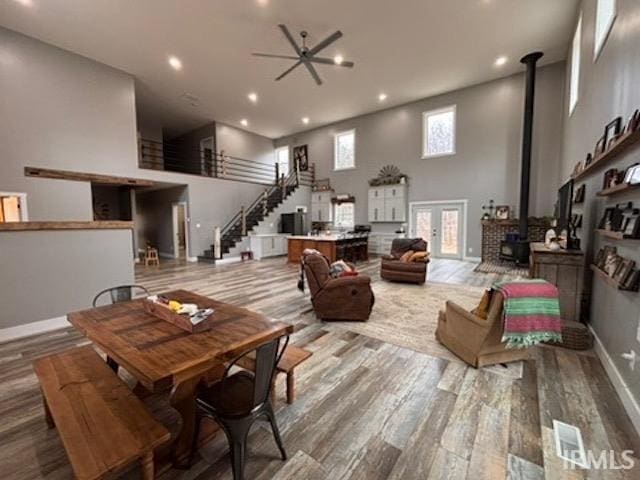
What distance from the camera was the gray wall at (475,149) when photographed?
7469 mm

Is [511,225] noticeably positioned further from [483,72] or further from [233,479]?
[233,479]

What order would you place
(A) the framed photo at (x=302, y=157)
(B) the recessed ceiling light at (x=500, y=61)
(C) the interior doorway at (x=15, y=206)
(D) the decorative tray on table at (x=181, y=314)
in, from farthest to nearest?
(A) the framed photo at (x=302, y=157)
(B) the recessed ceiling light at (x=500, y=61)
(C) the interior doorway at (x=15, y=206)
(D) the decorative tray on table at (x=181, y=314)

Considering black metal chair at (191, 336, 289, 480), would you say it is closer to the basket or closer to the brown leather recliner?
the brown leather recliner

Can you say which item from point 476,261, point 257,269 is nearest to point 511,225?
point 476,261

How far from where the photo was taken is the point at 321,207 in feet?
38.8

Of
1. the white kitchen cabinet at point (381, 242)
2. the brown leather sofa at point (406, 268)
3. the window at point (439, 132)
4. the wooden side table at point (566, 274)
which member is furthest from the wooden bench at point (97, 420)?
the window at point (439, 132)

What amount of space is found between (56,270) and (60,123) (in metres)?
4.87

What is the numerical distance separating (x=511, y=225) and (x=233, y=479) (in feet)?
29.1

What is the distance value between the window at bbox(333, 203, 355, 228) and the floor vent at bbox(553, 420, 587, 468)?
9.69 m

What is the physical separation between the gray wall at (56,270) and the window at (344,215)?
834 centimetres

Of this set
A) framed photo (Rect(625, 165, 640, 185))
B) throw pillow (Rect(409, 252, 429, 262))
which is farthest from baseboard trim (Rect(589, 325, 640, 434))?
throw pillow (Rect(409, 252, 429, 262))

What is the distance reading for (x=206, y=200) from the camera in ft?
31.2

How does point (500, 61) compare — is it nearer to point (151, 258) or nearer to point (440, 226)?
point (440, 226)

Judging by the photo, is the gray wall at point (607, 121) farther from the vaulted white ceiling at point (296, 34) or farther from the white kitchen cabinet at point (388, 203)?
the white kitchen cabinet at point (388, 203)
